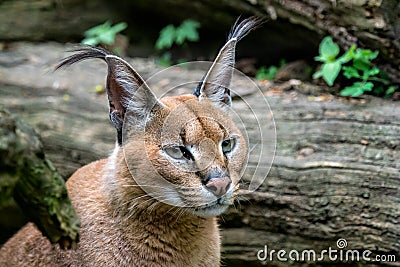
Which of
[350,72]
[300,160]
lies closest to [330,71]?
[350,72]

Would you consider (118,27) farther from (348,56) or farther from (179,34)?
(348,56)

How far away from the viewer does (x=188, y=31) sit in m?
6.12

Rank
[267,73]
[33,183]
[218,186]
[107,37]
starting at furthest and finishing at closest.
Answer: [107,37] → [267,73] → [218,186] → [33,183]

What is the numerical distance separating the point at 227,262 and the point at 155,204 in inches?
54.9

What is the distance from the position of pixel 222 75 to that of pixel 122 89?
54cm

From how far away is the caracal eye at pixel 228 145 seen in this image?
349 cm

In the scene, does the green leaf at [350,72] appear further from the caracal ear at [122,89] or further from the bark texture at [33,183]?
the bark texture at [33,183]

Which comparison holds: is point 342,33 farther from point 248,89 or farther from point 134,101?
point 134,101

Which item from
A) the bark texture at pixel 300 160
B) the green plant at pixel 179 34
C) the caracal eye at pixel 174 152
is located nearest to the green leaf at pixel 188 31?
the green plant at pixel 179 34

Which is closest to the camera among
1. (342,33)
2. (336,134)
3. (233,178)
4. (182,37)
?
(233,178)

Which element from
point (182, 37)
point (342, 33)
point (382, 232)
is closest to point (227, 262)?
point (382, 232)

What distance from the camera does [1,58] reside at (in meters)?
5.73

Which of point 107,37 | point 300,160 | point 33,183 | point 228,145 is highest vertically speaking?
point 33,183

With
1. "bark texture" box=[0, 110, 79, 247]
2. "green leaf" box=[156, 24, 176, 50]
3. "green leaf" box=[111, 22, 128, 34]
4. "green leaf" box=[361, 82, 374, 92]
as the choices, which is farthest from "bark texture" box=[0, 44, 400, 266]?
"bark texture" box=[0, 110, 79, 247]
